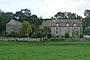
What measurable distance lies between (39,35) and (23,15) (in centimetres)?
6230

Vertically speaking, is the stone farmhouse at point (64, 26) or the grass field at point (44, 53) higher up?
the stone farmhouse at point (64, 26)

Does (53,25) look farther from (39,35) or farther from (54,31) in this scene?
(39,35)

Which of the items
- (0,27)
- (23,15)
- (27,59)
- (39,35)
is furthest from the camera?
(23,15)

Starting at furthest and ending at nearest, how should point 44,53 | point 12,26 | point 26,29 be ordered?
1. point 12,26
2. point 26,29
3. point 44,53

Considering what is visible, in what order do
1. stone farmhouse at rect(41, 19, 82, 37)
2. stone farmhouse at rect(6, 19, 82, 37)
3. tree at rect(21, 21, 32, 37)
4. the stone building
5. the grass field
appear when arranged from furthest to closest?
the stone building
stone farmhouse at rect(41, 19, 82, 37)
stone farmhouse at rect(6, 19, 82, 37)
tree at rect(21, 21, 32, 37)
the grass field

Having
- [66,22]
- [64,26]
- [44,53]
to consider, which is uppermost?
[66,22]

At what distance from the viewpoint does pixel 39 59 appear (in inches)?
763

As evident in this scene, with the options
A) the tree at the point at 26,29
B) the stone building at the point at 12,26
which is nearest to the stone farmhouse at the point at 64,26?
the tree at the point at 26,29

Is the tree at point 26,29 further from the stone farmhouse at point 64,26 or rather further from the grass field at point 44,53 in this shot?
the grass field at point 44,53

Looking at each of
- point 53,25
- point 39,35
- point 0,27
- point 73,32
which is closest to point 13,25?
point 0,27

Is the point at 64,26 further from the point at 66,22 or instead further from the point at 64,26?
the point at 66,22

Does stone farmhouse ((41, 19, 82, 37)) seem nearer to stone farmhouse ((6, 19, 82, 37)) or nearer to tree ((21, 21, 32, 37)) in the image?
stone farmhouse ((6, 19, 82, 37))

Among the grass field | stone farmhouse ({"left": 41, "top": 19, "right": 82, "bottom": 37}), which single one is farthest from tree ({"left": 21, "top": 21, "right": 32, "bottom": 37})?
the grass field

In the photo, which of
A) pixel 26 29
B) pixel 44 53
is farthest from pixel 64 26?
pixel 44 53
